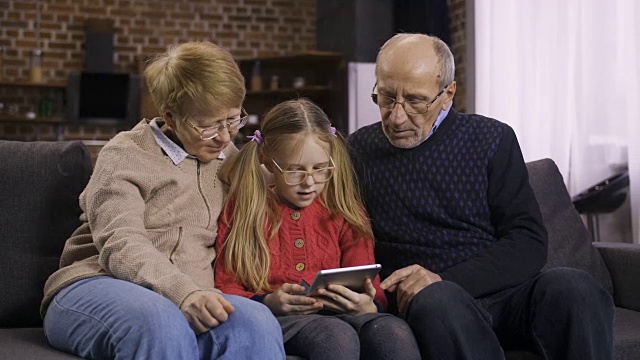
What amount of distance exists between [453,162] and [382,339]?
1.96ft

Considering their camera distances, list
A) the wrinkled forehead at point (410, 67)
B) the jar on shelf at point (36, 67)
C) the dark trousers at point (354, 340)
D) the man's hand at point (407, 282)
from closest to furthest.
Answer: the dark trousers at point (354, 340) < the man's hand at point (407, 282) < the wrinkled forehead at point (410, 67) < the jar on shelf at point (36, 67)

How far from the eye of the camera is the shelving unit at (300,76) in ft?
24.6

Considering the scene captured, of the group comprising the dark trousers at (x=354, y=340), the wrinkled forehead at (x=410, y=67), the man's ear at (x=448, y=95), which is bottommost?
the dark trousers at (x=354, y=340)

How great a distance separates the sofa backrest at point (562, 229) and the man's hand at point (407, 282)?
26.3 inches

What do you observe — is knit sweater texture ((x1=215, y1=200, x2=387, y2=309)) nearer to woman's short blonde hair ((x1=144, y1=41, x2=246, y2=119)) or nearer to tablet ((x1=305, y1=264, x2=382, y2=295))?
tablet ((x1=305, y1=264, x2=382, y2=295))

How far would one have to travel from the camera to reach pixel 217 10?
8.24 meters

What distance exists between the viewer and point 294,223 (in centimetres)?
213

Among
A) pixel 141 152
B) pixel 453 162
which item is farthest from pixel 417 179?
pixel 141 152

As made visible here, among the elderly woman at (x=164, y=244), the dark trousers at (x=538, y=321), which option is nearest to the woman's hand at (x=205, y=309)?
the elderly woman at (x=164, y=244)

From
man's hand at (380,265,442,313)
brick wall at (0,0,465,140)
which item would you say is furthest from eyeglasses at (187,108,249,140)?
brick wall at (0,0,465,140)

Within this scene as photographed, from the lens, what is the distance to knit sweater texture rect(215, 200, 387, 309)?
2072 mm

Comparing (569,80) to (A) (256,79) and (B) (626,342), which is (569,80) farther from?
(A) (256,79)

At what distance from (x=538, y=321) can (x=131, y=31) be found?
263 inches

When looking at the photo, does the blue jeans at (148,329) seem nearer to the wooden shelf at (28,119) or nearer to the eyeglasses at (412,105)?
the eyeglasses at (412,105)
